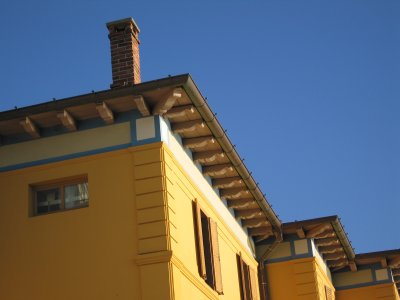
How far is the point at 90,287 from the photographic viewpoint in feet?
49.2

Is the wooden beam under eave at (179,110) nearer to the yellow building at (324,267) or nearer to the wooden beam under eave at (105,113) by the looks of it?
the wooden beam under eave at (105,113)

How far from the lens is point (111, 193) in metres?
15.6

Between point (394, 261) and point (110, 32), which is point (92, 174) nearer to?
point (110, 32)

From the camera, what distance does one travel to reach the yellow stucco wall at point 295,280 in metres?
22.2

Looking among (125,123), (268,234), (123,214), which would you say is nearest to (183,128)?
(125,123)

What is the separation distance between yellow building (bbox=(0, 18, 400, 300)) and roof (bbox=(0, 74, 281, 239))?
2 cm

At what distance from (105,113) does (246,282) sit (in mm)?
6797

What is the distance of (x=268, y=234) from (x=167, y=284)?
26.9 feet

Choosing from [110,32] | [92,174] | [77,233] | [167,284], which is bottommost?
[167,284]

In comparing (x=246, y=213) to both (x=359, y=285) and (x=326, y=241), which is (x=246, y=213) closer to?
(x=326, y=241)

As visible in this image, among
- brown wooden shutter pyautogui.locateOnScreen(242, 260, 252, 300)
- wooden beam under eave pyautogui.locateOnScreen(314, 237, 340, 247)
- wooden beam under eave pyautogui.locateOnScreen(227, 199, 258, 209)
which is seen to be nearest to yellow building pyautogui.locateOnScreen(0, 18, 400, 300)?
wooden beam under eave pyautogui.locateOnScreen(227, 199, 258, 209)

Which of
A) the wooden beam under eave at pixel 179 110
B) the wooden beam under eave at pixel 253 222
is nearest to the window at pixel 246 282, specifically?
the wooden beam under eave at pixel 253 222

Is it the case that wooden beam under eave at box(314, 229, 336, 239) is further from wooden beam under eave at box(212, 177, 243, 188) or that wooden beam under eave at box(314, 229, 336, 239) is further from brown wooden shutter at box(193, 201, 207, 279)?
brown wooden shutter at box(193, 201, 207, 279)

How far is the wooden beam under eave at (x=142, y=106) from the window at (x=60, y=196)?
5.40ft
